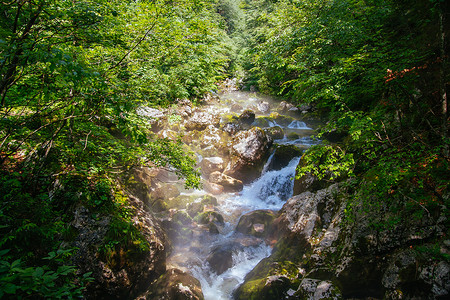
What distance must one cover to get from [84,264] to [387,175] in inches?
268

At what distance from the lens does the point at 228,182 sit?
13141 millimetres

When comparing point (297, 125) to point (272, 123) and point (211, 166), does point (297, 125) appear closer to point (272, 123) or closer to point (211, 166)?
point (272, 123)

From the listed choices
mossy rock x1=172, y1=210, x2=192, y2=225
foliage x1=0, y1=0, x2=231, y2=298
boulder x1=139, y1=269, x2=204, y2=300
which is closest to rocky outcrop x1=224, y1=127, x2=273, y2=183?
mossy rock x1=172, y1=210, x2=192, y2=225

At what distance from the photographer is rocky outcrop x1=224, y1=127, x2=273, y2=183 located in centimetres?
1341

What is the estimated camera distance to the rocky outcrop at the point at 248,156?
13406mm

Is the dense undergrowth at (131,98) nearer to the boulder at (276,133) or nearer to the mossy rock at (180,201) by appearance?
the mossy rock at (180,201)

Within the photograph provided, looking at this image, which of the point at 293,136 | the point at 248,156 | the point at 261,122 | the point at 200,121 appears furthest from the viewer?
the point at 261,122

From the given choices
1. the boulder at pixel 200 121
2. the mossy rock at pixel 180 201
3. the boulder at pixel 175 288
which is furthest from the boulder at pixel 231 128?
the boulder at pixel 175 288

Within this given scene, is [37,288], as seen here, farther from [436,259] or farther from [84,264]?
[436,259]

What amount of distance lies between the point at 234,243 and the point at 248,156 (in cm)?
586

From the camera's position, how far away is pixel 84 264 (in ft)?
15.9

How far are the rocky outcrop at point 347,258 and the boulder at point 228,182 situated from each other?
532 cm

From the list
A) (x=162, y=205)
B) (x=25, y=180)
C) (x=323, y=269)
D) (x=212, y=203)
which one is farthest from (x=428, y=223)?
(x=162, y=205)

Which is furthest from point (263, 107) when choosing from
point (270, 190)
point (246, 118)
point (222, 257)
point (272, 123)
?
point (222, 257)
